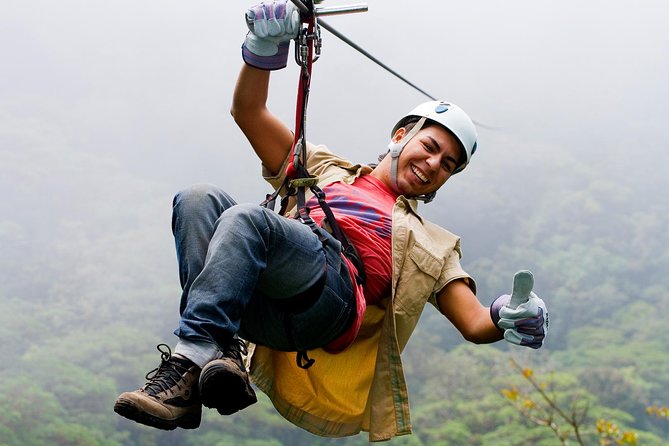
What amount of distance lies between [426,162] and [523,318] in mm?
836

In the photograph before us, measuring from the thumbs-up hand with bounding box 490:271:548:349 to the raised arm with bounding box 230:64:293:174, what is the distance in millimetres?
1013

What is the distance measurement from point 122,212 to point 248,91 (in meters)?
75.0

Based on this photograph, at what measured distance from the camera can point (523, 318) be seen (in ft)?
10.2

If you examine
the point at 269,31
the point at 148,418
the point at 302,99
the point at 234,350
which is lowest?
the point at 148,418

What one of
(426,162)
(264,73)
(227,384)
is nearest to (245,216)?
(227,384)

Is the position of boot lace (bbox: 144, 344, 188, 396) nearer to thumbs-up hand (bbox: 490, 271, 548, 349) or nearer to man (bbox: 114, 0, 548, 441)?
man (bbox: 114, 0, 548, 441)

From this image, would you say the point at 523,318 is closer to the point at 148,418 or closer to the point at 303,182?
the point at 303,182

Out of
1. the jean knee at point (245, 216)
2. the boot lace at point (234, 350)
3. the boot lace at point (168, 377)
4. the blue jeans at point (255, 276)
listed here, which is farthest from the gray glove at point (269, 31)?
the boot lace at point (168, 377)

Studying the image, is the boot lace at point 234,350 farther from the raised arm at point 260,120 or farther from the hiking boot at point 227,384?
the raised arm at point 260,120

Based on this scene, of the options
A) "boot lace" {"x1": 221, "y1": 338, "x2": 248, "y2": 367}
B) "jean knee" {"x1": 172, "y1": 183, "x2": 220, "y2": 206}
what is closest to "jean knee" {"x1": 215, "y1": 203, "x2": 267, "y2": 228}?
"jean knee" {"x1": 172, "y1": 183, "x2": 220, "y2": 206}

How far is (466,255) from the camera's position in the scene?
66.8 metres

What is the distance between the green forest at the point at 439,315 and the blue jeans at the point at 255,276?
20195 millimetres

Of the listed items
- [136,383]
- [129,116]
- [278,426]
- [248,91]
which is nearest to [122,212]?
[129,116]

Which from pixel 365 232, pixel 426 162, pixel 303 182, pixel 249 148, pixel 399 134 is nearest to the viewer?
pixel 303 182
